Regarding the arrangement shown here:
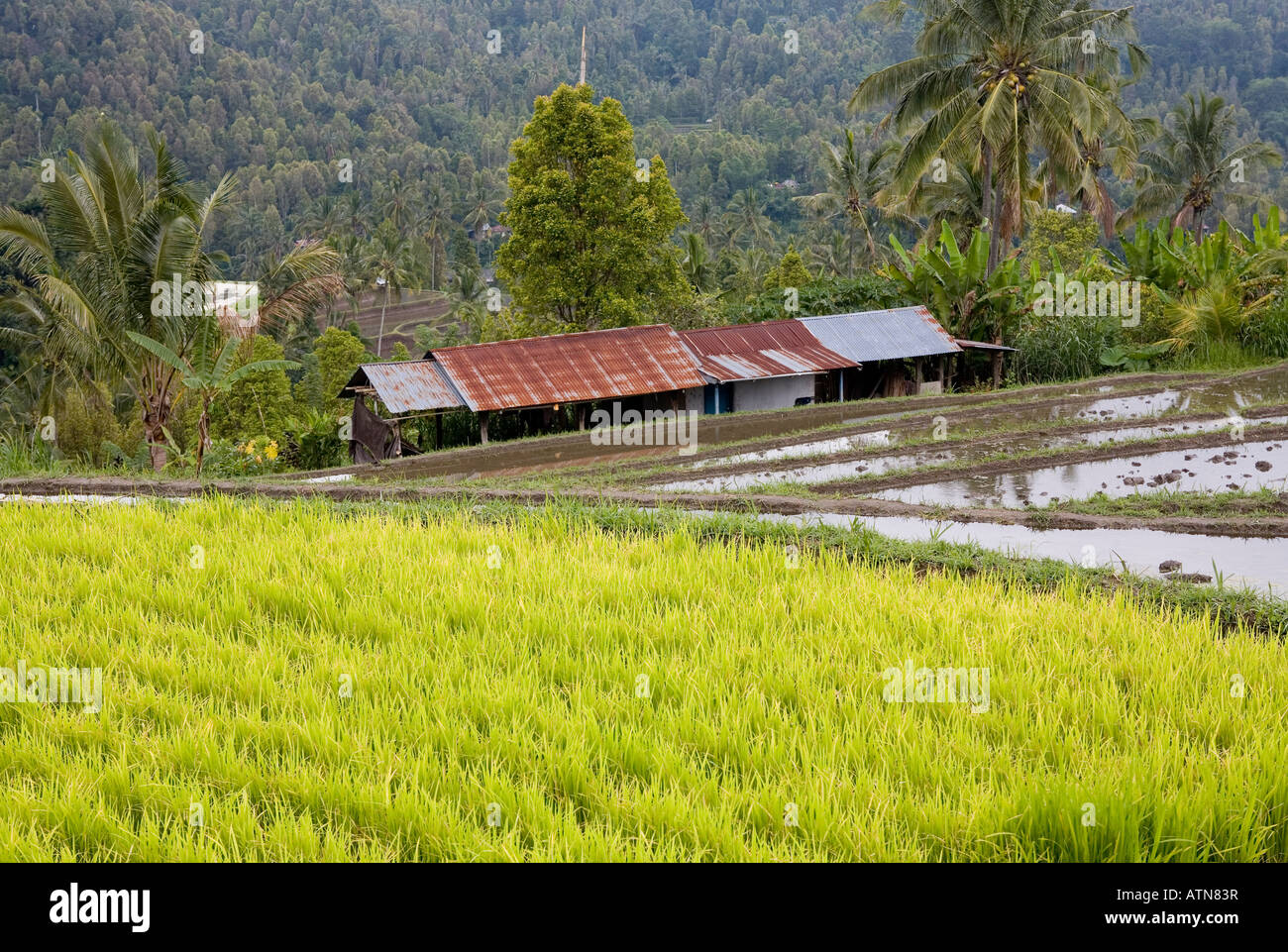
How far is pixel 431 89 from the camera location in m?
116

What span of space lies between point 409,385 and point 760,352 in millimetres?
6039

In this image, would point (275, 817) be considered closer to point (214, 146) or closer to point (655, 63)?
point (214, 146)

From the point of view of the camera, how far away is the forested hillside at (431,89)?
252 feet

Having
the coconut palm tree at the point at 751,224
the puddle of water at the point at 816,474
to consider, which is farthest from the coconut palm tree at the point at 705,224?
the puddle of water at the point at 816,474

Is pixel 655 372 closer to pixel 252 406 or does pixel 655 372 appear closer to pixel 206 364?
pixel 206 364

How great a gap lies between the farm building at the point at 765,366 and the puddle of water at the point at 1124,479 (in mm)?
7486

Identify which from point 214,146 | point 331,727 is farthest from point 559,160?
point 214,146

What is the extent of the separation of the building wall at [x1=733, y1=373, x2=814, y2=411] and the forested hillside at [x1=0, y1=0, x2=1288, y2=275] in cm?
3980

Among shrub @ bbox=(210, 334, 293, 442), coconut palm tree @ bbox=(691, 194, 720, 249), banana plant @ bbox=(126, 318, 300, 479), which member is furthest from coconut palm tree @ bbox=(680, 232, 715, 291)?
coconut palm tree @ bbox=(691, 194, 720, 249)

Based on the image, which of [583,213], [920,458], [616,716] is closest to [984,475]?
[920,458]

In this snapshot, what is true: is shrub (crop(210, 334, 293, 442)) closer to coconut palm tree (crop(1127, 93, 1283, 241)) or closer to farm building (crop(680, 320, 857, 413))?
farm building (crop(680, 320, 857, 413))

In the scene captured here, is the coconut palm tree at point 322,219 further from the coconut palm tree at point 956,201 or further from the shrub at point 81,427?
the coconut palm tree at point 956,201

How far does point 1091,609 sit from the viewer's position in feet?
17.0

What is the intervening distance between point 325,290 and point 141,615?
9964mm
